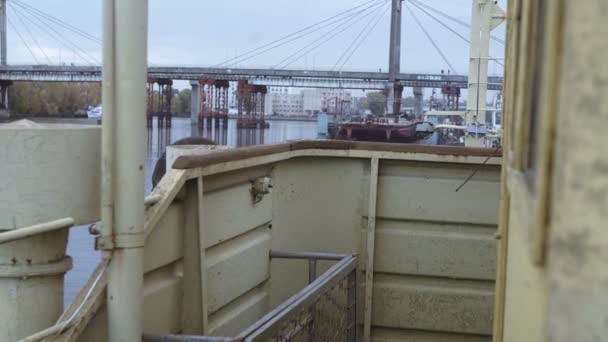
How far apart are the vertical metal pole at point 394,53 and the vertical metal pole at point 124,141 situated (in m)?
68.0

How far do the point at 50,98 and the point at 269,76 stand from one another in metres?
26.0

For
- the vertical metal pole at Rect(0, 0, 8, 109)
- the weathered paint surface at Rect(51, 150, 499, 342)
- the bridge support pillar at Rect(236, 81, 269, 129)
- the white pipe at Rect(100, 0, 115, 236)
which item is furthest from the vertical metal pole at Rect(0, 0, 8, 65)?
the white pipe at Rect(100, 0, 115, 236)

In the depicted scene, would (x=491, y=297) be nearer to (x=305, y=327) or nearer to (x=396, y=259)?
(x=396, y=259)

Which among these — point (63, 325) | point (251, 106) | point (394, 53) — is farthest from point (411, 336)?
point (251, 106)

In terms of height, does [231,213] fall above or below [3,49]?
below

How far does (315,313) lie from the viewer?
12.3 feet

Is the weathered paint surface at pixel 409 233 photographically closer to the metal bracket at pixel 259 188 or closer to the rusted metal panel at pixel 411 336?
the rusted metal panel at pixel 411 336

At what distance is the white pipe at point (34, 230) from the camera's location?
87.0 inches

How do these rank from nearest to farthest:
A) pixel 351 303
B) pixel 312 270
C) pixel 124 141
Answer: pixel 124 141 < pixel 351 303 < pixel 312 270

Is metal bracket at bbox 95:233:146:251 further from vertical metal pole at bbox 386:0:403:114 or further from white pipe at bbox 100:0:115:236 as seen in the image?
vertical metal pole at bbox 386:0:403:114

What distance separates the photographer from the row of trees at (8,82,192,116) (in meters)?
66.1

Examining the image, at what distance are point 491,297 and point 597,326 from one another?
16.3ft

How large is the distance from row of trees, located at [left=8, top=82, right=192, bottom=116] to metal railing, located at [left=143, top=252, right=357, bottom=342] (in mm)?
61101

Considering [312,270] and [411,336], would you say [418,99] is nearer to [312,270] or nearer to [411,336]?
[411,336]
